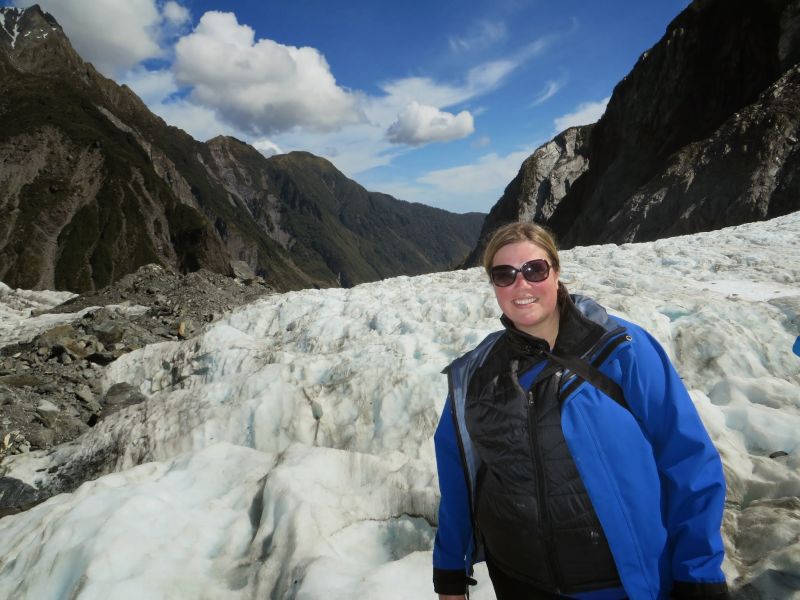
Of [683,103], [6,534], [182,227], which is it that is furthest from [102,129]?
[6,534]

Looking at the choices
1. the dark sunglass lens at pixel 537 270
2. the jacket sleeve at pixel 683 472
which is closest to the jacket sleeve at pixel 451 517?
the dark sunglass lens at pixel 537 270

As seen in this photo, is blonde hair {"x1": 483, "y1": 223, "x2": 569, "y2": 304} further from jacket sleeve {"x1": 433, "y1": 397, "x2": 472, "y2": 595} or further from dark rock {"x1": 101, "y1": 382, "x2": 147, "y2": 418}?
dark rock {"x1": 101, "y1": 382, "x2": 147, "y2": 418}

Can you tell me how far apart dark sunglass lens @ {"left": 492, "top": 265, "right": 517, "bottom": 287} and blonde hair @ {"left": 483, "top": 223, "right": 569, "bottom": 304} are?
148 millimetres

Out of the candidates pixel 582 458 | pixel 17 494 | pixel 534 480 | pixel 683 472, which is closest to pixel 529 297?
pixel 582 458

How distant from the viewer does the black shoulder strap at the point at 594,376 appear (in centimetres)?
246

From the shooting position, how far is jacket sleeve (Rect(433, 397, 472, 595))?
3.13 metres

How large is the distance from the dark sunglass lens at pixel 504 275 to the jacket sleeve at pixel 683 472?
836mm

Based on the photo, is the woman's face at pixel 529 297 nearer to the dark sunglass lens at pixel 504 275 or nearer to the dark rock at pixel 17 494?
the dark sunglass lens at pixel 504 275

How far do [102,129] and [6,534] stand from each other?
209 meters

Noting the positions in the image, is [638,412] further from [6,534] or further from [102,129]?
[102,129]

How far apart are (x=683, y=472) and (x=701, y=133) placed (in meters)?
61.9

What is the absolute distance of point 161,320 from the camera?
18500 millimetres

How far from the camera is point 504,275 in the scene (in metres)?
3.00

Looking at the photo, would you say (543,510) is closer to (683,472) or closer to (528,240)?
(683,472)
